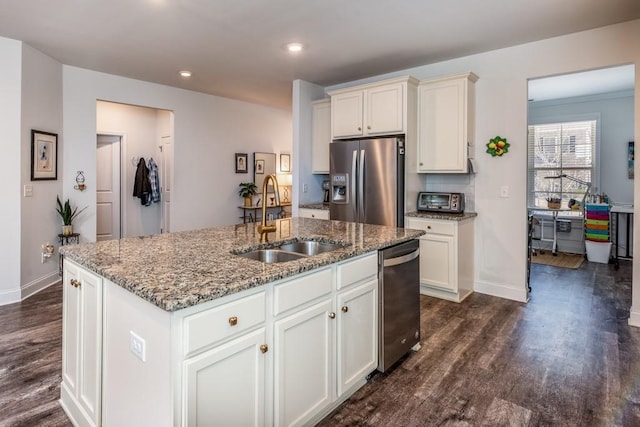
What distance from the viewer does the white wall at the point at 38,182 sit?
12.3ft

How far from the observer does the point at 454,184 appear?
4.23m

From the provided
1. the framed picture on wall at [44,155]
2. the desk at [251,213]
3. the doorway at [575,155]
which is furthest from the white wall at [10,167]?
the doorway at [575,155]

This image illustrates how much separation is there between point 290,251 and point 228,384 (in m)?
1.06

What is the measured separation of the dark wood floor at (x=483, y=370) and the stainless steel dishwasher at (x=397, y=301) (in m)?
0.14

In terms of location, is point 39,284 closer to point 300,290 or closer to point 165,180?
point 165,180

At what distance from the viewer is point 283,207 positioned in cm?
720

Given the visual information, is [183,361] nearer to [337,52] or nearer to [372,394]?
[372,394]

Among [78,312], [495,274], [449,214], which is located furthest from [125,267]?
[495,274]

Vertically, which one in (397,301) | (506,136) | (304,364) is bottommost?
(304,364)

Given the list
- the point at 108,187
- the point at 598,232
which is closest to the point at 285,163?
the point at 108,187

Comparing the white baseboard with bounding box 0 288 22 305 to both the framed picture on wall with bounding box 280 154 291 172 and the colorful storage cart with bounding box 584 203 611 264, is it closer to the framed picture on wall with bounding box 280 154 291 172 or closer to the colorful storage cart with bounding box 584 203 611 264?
the framed picture on wall with bounding box 280 154 291 172

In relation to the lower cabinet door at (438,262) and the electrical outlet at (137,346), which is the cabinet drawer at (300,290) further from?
the lower cabinet door at (438,262)

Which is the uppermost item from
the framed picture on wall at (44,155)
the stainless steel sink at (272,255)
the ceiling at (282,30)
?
the ceiling at (282,30)

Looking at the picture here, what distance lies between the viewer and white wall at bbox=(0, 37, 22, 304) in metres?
3.56
